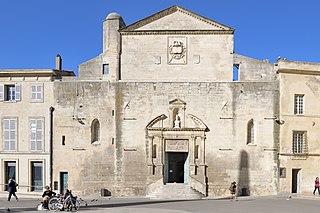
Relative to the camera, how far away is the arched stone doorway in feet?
102

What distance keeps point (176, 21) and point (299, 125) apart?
37.3 ft

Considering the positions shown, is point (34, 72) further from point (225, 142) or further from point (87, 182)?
point (225, 142)

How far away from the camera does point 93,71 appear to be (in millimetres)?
34781

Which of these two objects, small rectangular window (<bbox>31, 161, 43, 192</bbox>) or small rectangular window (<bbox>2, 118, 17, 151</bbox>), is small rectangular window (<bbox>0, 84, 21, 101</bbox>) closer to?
Result: small rectangular window (<bbox>2, 118, 17, 151</bbox>)

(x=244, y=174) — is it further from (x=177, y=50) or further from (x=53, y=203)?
(x=53, y=203)

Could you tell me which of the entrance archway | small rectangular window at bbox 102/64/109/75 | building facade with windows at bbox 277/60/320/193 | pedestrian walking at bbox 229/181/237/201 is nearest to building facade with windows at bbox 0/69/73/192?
small rectangular window at bbox 102/64/109/75

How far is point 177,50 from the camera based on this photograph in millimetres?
31672

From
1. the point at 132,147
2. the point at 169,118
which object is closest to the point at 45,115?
the point at 132,147

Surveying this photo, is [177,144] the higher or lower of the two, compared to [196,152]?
higher

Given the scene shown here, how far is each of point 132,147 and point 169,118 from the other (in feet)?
10.9

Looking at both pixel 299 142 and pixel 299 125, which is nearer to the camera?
pixel 299 125

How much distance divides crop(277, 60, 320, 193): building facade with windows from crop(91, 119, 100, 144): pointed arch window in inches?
508

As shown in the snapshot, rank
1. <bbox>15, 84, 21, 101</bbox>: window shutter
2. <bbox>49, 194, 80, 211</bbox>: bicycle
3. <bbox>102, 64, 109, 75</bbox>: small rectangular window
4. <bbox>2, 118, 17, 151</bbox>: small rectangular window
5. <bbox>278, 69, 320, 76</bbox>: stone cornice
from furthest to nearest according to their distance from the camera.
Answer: <bbox>102, 64, 109, 75</bbox>: small rectangular window, <bbox>15, 84, 21, 101</bbox>: window shutter, <bbox>2, 118, 17, 151</bbox>: small rectangular window, <bbox>278, 69, 320, 76</bbox>: stone cornice, <bbox>49, 194, 80, 211</bbox>: bicycle

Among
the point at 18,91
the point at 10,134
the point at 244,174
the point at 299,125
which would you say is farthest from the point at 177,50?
the point at 10,134
